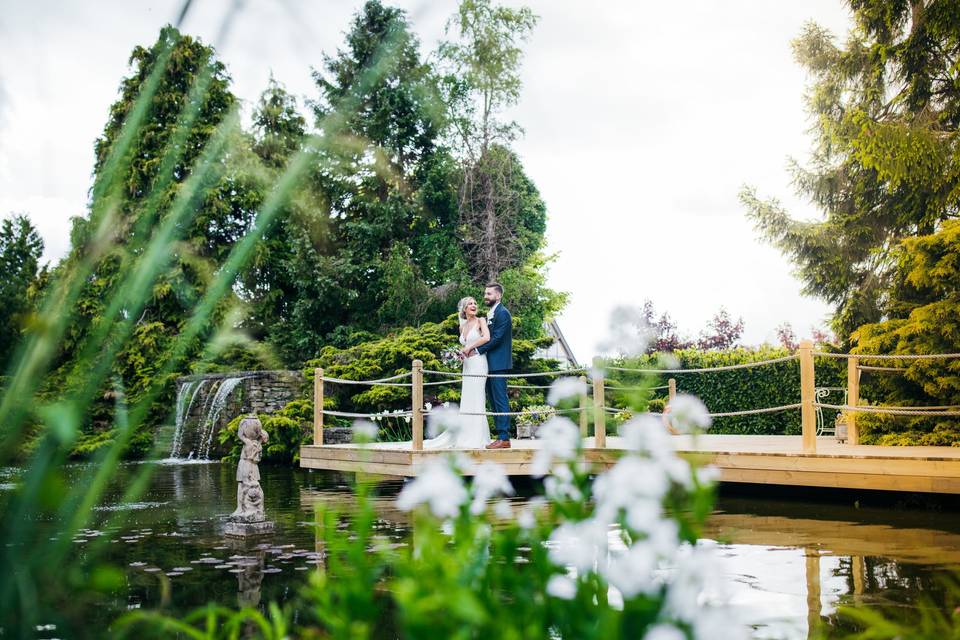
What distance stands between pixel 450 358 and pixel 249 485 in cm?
860

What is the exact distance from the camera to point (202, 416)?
17.8 meters

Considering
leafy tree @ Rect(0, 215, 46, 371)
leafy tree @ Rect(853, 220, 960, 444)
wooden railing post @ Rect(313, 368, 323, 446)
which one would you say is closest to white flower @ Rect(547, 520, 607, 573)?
leafy tree @ Rect(0, 215, 46, 371)

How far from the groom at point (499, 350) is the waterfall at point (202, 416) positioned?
900 centimetres

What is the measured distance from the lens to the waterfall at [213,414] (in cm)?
1705

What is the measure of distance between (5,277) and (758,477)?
294 inches

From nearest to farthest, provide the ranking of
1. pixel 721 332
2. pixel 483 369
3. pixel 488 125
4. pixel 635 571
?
pixel 635 571, pixel 483 369, pixel 488 125, pixel 721 332

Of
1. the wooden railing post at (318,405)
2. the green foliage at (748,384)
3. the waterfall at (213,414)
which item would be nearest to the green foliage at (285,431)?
the waterfall at (213,414)

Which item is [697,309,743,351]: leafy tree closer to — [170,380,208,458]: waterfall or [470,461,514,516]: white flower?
[170,380,208,458]: waterfall

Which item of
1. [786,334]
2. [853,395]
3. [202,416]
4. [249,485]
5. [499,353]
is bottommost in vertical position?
[249,485]

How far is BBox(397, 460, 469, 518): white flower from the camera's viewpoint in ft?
5.55

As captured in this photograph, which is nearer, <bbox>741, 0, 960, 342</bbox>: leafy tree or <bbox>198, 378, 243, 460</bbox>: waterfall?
<bbox>741, 0, 960, 342</bbox>: leafy tree

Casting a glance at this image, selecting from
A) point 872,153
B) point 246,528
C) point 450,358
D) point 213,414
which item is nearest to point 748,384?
point 872,153

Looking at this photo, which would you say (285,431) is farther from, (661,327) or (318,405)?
(661,327)

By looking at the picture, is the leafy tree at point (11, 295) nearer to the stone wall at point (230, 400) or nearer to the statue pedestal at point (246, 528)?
the statue pedestal at point (246, 528)
